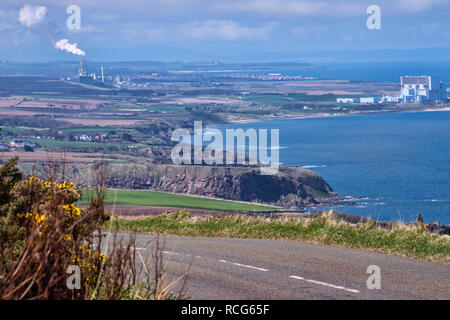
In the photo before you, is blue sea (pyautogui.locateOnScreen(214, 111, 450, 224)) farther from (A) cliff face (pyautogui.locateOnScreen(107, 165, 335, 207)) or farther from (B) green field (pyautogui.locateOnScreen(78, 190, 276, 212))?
(B) green field (pyautogui.locateOnScreen(78, 190, 276, 212))

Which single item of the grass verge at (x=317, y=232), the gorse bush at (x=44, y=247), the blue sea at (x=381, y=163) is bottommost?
the blue sea at (x=381, y=163)

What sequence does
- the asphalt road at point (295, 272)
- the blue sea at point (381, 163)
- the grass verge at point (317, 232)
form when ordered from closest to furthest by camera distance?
1. the asphalt road at point (295, 272)
2. the grass verge at point (317, 232)
3. the blue sea at point (381, 163)

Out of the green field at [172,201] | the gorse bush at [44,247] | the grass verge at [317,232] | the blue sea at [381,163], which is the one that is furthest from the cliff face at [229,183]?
the gorse bush at [44,247]

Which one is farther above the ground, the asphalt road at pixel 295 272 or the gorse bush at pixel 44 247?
the gorse bush at pixel 44 247

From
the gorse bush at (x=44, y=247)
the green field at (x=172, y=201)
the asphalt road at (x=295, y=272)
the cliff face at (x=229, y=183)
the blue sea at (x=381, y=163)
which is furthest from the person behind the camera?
the cliff face at (x=229, y=183)

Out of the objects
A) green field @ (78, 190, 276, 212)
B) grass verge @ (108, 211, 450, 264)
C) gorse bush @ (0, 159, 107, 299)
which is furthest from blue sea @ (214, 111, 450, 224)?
gorse bush @ (0, 159, 107, 299)

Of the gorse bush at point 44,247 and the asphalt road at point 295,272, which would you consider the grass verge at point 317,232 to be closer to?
the asphalt road at point 295,272
